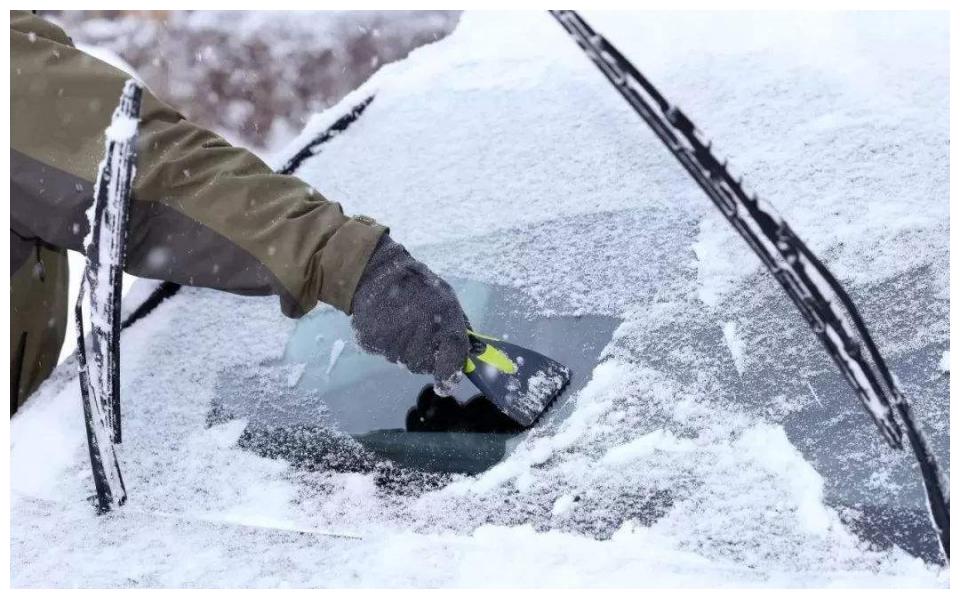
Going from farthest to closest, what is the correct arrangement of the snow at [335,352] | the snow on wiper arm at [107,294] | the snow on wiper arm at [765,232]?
the snow at [335,352] → the snow on wiper arm at [107,294] → the snow on wiper arm at [765,232]

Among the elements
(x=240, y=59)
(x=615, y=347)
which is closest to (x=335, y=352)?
(x=615, y=347)

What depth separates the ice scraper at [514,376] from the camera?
1.10 metres

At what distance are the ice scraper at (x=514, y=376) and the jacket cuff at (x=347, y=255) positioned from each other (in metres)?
0.18

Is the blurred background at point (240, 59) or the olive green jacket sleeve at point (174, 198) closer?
the olive green jacket sleeve at point (174, 198)

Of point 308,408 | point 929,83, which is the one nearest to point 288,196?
point 308,408

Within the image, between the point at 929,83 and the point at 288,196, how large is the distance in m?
0.98

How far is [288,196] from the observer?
45.1 inches

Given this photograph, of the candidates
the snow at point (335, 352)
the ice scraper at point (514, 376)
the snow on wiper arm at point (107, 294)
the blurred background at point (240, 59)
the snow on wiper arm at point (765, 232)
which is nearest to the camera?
the snow on wiper arm at point (765, 232)

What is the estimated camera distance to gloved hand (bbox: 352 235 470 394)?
1128mm

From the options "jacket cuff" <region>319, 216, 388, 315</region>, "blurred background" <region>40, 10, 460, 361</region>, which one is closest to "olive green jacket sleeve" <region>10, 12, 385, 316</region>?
"jacket cuff" <region>319, 216, 388, 315</region>

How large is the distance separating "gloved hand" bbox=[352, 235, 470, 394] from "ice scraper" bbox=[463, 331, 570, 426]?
0.12ft

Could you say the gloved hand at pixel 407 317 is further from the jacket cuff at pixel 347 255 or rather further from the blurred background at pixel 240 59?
the blurred background at pixel 240 59

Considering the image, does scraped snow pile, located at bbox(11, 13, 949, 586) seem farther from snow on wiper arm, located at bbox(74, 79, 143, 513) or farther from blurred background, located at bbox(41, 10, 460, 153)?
blurred background, located at bbox(41, 10, 460, 153)

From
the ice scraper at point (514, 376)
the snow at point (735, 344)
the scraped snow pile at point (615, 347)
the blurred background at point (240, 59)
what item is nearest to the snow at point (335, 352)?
the scraped snow pile at point (615, 347)
